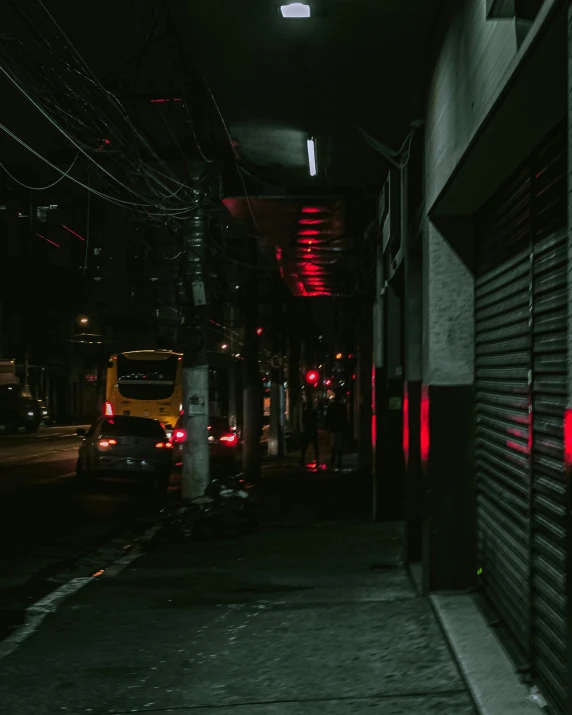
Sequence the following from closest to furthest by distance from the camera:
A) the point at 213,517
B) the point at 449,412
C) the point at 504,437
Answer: the point at 504,437
the point at 449,412
the point at 213,517

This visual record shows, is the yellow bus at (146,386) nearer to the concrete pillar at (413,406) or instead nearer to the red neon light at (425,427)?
the concrete pillar at (413,406)

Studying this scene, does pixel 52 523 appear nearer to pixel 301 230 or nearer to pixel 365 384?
pixel 301 230

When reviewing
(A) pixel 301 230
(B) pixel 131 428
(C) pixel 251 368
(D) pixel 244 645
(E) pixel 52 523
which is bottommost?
(E) pixel 52 523

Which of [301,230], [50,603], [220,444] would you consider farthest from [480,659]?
[220,444]

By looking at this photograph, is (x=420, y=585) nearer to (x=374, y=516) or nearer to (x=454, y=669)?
(x=454, y=669)

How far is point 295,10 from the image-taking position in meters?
7.54

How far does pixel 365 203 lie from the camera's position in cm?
1502

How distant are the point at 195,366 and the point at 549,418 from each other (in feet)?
40.1

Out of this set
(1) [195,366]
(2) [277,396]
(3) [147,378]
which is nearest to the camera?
(1) [195,366]

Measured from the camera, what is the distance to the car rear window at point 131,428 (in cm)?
2056

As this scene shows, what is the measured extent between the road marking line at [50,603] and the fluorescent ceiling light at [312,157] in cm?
536

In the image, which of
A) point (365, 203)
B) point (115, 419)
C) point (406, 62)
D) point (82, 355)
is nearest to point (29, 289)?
point (82, 355)

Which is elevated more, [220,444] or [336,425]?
[336,425]

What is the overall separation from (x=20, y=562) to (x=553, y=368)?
8115mm
